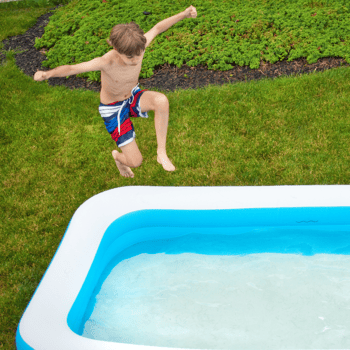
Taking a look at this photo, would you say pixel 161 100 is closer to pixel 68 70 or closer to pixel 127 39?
pixel 127 39

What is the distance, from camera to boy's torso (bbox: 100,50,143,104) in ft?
8.56

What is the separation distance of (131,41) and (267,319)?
229 centimetres

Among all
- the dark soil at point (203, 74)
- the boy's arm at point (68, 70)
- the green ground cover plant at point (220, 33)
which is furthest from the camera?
the green ground cover plant at point (220, 33)

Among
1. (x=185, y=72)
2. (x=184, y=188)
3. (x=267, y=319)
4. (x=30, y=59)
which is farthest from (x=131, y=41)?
(x=30, y=59)

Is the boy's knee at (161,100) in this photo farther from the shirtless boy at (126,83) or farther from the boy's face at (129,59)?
the boy's face at (129,59)

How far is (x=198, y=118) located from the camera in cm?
512

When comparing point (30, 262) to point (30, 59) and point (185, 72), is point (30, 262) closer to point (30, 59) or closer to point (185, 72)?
point (185, 72)

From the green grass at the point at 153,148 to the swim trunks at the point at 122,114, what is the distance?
1119mm

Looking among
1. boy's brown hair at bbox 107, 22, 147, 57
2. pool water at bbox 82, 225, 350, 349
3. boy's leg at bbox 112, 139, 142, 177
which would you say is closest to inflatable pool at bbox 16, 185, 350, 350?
pool water at bbox 82, 225, 350, 349

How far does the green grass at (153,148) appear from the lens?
3863 mm

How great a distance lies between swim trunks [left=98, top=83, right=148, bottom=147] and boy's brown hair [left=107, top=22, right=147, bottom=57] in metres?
0.61

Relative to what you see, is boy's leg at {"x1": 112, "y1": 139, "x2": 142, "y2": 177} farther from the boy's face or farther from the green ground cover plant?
the green ground cover plant

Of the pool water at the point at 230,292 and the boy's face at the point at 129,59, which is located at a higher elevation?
the boy's face at the point at 129,59

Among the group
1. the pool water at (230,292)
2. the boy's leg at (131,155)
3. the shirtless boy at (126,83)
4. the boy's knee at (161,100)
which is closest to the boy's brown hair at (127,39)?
the shirtless boy at (126,83)
